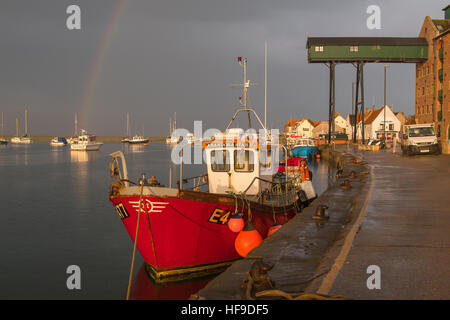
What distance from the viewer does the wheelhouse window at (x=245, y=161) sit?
1426 centimetres

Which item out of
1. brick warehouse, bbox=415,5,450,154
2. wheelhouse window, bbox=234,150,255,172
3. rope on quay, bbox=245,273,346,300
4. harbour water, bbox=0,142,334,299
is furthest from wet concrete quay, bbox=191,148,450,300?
brick warehouse, bbox=415,5,450,154

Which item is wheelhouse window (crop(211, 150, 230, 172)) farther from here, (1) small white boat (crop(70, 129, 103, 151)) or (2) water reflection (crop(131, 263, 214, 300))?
(1) small white boat (crop(70, 129, 103, 151))

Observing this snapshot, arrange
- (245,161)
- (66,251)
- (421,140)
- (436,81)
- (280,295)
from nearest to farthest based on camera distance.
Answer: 1. (280,295)
2. (245,161)
3. (66,251)
4. (421,140)
5. (436,81)

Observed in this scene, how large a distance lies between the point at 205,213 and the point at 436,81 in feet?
156

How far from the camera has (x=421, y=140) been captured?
121 feet

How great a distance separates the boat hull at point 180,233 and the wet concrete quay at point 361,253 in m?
2.32

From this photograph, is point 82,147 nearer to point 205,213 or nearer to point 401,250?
point 205,213

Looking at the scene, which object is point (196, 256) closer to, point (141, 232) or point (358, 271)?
point (141, 232)

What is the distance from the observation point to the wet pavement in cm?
551

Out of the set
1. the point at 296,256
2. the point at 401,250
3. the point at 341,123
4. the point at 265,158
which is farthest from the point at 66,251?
the point at 341,123

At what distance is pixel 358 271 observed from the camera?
6266mm

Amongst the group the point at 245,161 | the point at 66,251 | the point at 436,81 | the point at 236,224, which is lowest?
the point at 66,251

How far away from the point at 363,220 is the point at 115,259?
411 inches
